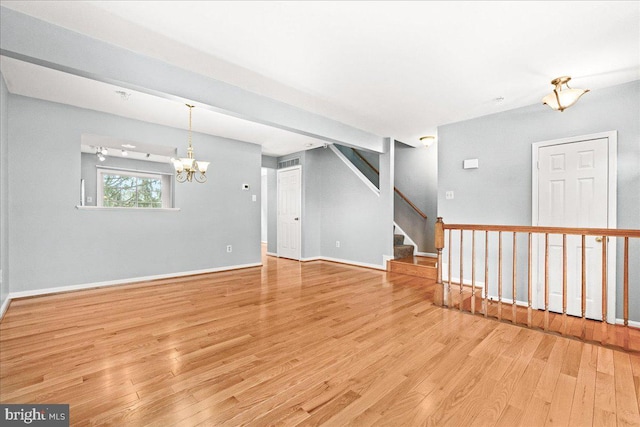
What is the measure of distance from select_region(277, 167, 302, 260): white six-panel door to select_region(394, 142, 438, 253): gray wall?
2.31 m

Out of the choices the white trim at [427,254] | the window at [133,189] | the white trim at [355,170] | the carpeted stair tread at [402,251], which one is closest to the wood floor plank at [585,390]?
the carpeted stair tread at [402,251]

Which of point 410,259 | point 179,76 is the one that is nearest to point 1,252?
point 179,76

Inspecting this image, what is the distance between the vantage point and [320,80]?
10.2ft

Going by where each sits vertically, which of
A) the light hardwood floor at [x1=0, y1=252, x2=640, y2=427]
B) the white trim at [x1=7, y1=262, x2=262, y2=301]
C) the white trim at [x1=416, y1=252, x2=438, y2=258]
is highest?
the white trim at [x1=416, y1=252, x2=438, y2=258]

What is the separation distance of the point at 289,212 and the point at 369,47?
484 cm

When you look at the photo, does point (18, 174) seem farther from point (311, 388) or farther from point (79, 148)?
point (311, 388)

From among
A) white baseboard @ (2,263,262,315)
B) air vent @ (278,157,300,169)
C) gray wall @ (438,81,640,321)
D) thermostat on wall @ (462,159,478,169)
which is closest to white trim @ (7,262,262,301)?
white baseboard @ (2,263,262,315)

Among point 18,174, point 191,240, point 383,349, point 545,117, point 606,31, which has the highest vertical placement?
point 606,31

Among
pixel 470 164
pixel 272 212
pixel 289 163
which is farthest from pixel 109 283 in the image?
pixel 470 164

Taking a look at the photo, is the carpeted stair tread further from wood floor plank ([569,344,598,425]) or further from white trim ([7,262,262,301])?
wood floor plank ([569,344,598,425])

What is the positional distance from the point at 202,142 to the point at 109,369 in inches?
157

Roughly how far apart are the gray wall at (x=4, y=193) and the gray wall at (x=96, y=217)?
0.38 feet

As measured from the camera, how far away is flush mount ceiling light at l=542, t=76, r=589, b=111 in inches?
116

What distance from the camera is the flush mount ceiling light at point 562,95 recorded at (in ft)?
9.64
